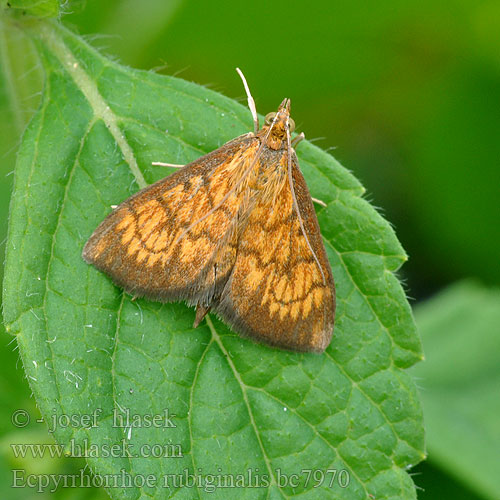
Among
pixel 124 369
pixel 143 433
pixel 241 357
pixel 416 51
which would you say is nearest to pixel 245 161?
pixel 241 357

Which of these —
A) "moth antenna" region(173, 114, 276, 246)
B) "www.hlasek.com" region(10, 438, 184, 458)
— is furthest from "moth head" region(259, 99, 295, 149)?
"www.hlasek.com" region(10, 438, 184, 458)

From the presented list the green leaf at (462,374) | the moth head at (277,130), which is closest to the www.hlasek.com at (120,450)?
the moth head at (277,130)

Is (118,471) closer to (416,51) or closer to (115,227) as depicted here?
(115,227)

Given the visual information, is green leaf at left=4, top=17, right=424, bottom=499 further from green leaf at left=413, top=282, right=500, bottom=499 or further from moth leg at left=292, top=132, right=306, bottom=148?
→ green leaf at left=413, top=282, right=500, bottom=499

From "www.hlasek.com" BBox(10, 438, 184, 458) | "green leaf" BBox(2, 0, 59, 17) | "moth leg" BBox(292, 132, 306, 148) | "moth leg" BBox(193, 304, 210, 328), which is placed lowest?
"www.hlasek.com" BBox(10, 438, 184, 458)

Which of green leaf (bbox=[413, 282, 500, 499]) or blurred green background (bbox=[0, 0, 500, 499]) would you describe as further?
blurred green background (bbox=[0, 0, 500, 499])
